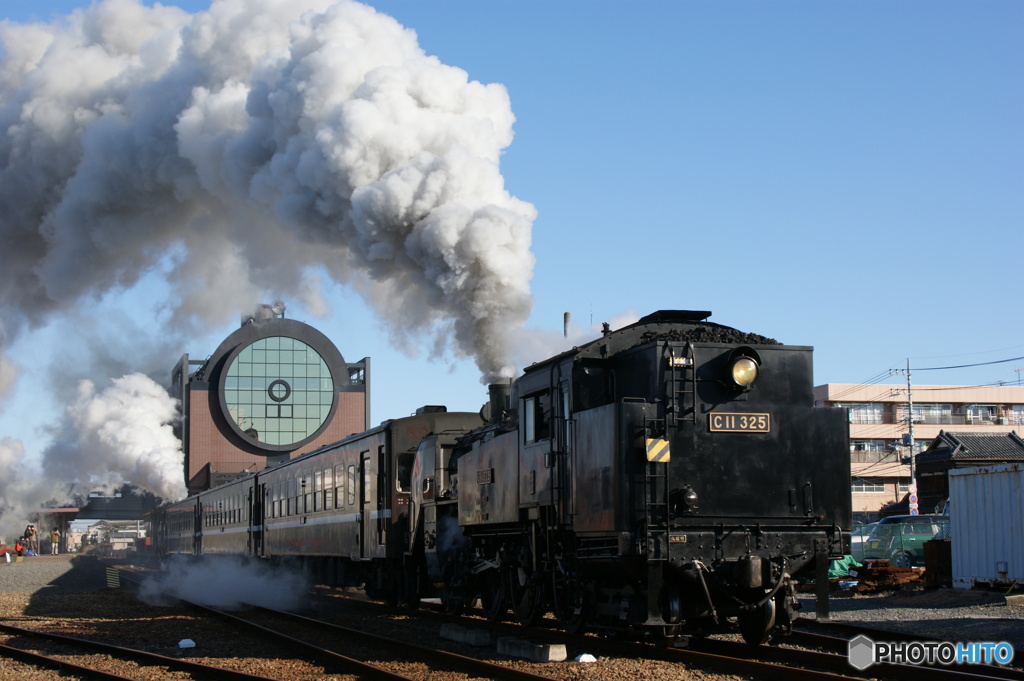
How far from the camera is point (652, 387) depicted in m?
10.4

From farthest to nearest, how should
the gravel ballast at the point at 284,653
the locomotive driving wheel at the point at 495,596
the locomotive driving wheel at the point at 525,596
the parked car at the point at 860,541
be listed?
the parked car at the point at 860,541, the locomotive driving wheel at the point at 495,596, the locomotive driving wheel at the point at 525,596, the gravel ballast at the point at 284,653

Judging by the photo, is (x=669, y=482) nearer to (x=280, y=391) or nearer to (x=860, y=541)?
(x=860, y=541)

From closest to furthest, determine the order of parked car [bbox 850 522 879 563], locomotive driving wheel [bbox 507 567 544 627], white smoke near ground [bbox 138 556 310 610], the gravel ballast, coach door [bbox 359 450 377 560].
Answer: the gravel ballast, locomotive driving wheel [bbox 507 567 544 627], coach door [bbox 359 450 377 560], white smoke near ground [bbox 138 556 310 610], parked car [bbox 850 522 879 563]

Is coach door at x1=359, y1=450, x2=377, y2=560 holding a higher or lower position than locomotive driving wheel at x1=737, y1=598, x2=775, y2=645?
higher

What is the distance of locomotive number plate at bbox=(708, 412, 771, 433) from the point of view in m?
10.4

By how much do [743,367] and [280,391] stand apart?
59447 millimetres

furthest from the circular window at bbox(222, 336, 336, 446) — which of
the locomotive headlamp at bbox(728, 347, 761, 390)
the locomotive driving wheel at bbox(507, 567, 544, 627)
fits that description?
the locomotive headlamp at bbox(728, 347, 761, 390)

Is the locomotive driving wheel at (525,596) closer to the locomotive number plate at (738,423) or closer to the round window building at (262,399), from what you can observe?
the locomotive number plate at (738,423)

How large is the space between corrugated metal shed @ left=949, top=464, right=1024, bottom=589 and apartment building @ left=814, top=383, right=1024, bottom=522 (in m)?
48.1

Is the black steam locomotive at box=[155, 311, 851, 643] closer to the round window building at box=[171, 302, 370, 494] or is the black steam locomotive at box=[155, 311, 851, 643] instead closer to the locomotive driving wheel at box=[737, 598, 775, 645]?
the locomotive driving wheel at box=[737, 598, 775, 645]

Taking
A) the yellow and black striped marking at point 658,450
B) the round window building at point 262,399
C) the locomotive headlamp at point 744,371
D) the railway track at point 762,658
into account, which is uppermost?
the round window building at point 262,399

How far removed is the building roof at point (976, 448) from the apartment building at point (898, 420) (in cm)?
1379

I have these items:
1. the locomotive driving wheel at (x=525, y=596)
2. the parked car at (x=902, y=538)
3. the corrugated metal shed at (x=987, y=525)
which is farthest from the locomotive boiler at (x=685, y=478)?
the parked car at (x=902, y=538)

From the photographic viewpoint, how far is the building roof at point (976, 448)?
50.9 metres
